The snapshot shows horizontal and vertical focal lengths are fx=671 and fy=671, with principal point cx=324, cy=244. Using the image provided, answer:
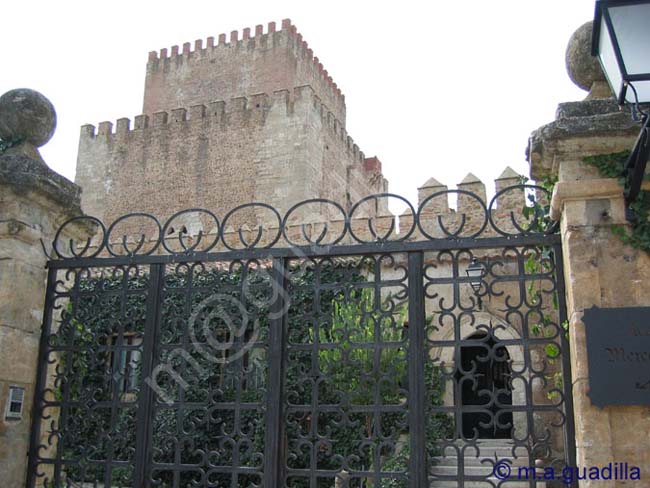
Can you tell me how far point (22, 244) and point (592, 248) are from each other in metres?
3.39

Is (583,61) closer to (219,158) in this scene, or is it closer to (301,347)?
(301,347)

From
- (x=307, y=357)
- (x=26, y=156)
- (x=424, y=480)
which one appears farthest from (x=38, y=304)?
(x=307, y=357)

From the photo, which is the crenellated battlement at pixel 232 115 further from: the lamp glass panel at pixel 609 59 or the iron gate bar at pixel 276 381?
the lamp glass panel at pixel 609 59

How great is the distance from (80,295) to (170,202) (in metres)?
19.3

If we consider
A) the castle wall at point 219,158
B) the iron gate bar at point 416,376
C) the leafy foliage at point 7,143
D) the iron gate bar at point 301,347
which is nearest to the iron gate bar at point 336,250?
the iron gate bar at point 301,347

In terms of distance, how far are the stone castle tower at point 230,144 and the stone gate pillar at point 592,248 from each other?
17919 mm

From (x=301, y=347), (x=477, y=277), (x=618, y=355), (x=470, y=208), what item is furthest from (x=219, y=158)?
(x=618, y=355)

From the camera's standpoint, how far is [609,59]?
2.69m

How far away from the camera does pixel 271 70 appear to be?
Answer: 26.5 m

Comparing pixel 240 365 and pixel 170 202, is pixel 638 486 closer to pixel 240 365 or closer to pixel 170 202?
pixel 240 365

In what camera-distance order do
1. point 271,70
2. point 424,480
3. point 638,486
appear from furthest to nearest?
point 271,70 < point 424,480 < point 638,486

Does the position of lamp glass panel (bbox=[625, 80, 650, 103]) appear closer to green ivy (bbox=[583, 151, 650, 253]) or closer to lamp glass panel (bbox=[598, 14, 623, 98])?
lamp glass panel (bbox=[598, 14, 623, 98])

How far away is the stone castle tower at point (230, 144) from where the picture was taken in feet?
72.7

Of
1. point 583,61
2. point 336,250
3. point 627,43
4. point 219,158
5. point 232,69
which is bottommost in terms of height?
point 336,250
